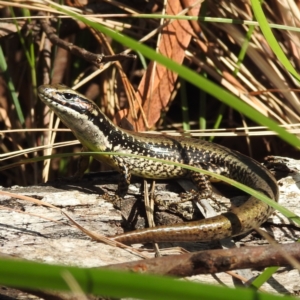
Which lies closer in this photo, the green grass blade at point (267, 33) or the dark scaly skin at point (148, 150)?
the green grass blade at point (267, 33)

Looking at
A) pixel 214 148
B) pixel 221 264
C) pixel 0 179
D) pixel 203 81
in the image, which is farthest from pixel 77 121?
pixel 203 81

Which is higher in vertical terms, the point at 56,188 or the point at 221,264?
the point at 221,264

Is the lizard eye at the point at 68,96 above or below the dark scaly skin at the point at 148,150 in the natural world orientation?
above

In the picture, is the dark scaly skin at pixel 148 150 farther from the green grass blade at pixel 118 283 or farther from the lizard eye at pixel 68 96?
the green grass blade at pixel 118 283

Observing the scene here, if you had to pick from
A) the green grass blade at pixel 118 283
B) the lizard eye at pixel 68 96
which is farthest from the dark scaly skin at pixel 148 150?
the green grass blade at pixel 118 283

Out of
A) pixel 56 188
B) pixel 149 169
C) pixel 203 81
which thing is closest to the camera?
pixel 203 81

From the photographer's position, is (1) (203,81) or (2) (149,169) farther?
(2) (149,169)

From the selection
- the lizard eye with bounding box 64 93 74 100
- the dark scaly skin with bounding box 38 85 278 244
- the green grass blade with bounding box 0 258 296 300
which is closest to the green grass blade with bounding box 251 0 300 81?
the dark scaly skin with bounding box 38 85 278 244

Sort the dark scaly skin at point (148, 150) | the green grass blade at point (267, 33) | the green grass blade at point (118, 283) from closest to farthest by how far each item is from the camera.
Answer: the green grass blade at point (118, 283) → the green grass blade at point (267, 33) → the dark scaly skin at point (148, 150)

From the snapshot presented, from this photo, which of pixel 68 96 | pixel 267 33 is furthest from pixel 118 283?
Result: pixel 68 96

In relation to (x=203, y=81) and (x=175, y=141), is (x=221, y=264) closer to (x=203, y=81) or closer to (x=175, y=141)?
(x=203, y=81)

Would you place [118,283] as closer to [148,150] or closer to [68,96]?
[68,96]
